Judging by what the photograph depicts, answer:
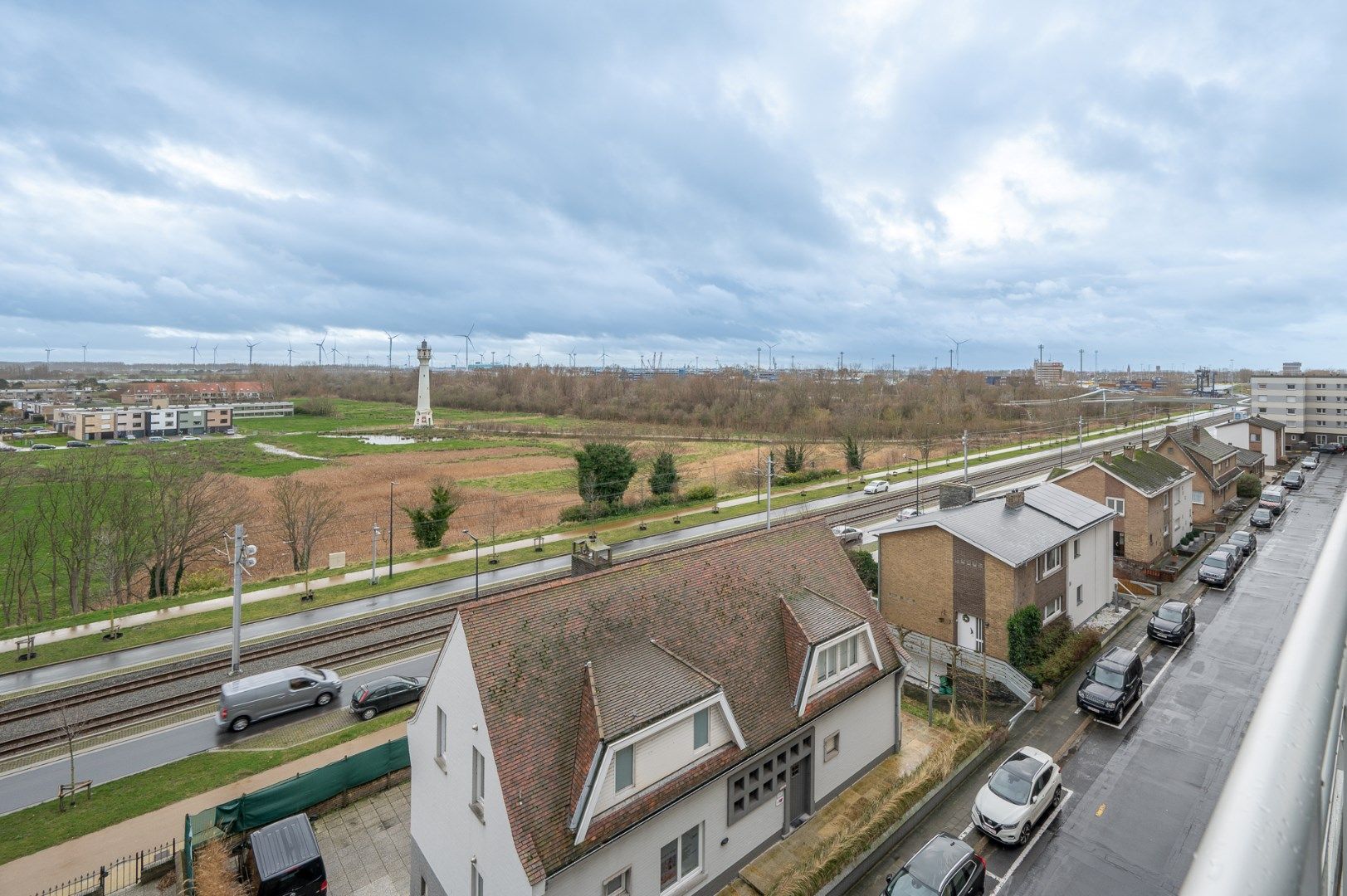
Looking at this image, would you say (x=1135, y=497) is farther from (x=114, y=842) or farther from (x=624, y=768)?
(x=114, y=842)


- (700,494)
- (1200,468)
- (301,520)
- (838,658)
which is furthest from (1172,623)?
(301,520)

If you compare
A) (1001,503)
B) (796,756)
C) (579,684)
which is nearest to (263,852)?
(579,684)

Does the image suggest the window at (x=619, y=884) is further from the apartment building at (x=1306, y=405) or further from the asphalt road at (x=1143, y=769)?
the apartment building at (x=1306, y=405)

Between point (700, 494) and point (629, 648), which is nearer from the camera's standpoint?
point (629, 648)

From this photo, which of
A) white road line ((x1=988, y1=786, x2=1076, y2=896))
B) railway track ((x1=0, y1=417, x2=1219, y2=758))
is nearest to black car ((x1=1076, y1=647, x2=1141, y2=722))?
white road line ((x1=988, y1=786, x2=1076, y2=896))

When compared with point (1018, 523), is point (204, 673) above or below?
below

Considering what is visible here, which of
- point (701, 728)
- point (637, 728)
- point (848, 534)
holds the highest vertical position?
point (637, 728)

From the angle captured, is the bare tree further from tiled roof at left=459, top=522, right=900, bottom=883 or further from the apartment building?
the apartment building

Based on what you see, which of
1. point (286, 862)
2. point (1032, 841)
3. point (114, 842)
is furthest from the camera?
point (114, 842)

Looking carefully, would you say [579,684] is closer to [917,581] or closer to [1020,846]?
[1020,846]
